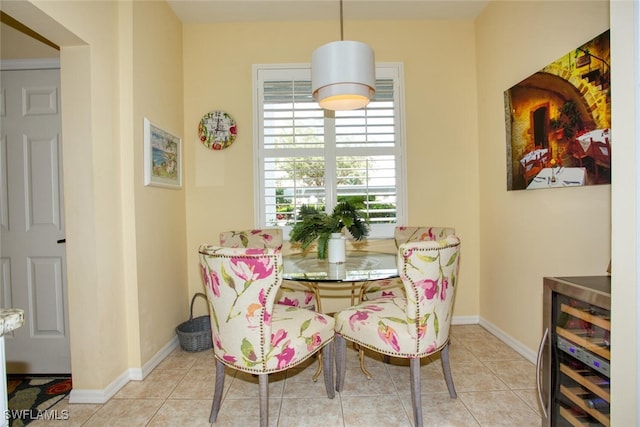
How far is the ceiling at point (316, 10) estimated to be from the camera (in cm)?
287

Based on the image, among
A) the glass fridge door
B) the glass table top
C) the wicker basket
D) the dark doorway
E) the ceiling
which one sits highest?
the ceiling

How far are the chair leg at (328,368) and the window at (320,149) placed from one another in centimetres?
141

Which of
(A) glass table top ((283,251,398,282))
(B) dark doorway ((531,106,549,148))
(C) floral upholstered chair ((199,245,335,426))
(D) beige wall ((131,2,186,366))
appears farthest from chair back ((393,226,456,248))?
(D) beige wall ((131,2,186,366))

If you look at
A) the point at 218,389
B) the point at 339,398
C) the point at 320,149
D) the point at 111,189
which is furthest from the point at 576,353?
the point at 111,189

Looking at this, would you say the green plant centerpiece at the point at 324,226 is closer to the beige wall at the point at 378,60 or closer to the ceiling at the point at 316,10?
the beige wall at the point at 378,60

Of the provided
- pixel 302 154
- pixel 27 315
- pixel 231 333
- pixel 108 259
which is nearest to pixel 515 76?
pixel 302 154

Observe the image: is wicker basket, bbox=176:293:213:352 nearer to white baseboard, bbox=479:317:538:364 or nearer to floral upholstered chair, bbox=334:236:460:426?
floral upholstered chair, bbox=334:236:460:426

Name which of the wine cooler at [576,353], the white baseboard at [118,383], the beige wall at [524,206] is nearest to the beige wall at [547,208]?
the beige wall at [524,206]

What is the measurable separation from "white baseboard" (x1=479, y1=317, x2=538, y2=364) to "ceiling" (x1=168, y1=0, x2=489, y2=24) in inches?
109

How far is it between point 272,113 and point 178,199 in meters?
1.15

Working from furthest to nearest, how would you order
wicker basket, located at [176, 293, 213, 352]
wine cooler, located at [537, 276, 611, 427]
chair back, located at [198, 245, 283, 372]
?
wicker basket, located at [176, 293, 213, 352] → chair back, located at [198, 245, 283, 372] → wine cooler, located at [537, 276, 611, 427]

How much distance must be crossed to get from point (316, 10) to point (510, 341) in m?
3.17

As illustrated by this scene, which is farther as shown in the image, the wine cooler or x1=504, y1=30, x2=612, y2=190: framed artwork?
x1=504, y1=30, x2=612, y2=190: framed artwork

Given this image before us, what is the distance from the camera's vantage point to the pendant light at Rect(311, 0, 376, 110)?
1.89 metres
